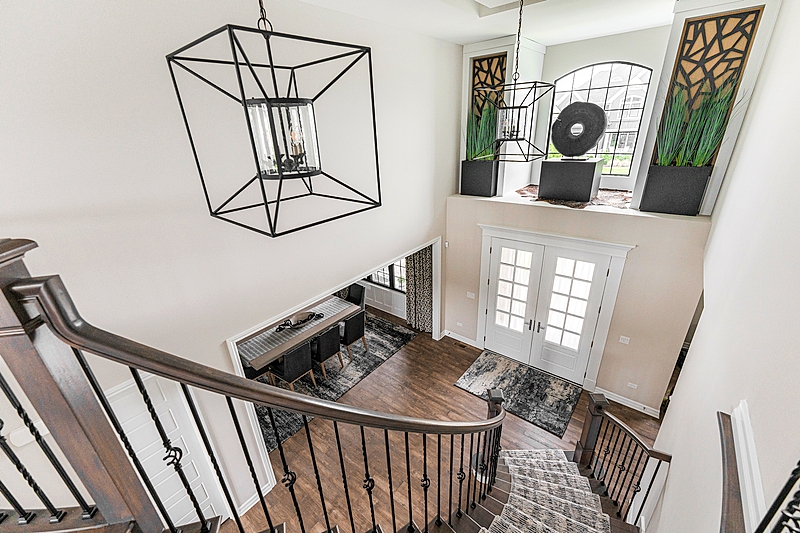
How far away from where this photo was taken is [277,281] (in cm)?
327

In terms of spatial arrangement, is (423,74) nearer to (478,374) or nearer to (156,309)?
(156,309)

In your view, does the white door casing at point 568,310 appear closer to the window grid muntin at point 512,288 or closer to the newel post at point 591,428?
the window grid muntin at point 512,288

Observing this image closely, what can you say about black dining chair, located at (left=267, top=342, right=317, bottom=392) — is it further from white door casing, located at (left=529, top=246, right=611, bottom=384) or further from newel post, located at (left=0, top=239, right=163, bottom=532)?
newel post, located at (left=0, top=239, right=163, bottom=532)

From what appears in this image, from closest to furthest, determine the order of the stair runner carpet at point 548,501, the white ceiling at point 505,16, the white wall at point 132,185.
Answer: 1. the white wall at point 132,185
2. the stair runner carpet at point 548,501
3. the white ceiling at point 505,16

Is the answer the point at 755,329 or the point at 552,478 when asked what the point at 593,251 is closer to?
the point at 552,478

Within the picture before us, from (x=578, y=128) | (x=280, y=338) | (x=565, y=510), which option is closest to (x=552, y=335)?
(x=565, y=510)

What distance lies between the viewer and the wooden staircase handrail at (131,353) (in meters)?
0.78

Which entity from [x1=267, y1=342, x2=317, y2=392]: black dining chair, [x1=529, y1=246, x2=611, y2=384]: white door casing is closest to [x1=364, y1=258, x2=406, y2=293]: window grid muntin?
[x1=267, y1=342, x2=317, y2=392]: black dining chair

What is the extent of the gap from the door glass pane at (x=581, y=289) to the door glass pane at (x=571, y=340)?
62cm

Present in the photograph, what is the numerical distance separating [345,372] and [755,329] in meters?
5.20

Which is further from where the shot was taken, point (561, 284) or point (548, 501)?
point (561, 284)

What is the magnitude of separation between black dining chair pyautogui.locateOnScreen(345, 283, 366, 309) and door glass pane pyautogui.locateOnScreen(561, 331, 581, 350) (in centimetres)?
339

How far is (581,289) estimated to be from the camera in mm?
4684

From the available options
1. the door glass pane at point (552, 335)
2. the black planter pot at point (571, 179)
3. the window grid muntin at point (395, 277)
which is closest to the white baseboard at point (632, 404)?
the door glass pane at point (552, 335)
